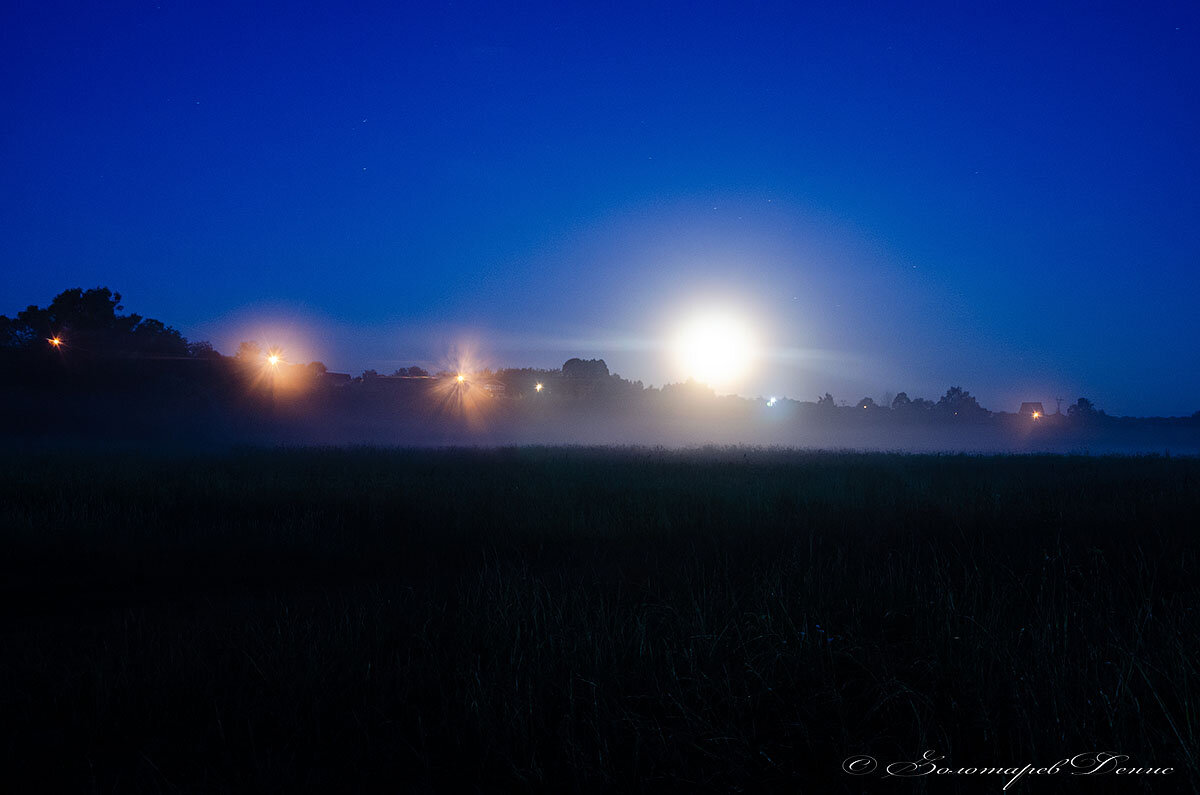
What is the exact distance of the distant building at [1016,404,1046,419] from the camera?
112m

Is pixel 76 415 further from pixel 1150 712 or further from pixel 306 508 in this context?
pixel 1150 712

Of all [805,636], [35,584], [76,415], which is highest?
[76,415]

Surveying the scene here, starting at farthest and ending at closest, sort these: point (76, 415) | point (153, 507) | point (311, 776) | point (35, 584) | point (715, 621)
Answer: point (76, 415) < point (153, 507) < point (35, 584) < point (715, 621) < point (311, 776)

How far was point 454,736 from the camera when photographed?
9.56ft

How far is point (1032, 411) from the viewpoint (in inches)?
4528

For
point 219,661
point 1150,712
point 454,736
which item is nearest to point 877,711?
point 1150,712

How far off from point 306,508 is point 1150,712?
35.5ft

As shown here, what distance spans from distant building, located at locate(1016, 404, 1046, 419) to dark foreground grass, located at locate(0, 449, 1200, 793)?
429 feet

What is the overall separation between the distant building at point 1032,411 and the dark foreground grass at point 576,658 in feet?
429

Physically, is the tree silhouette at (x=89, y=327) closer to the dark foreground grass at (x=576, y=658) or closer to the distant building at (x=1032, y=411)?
→ the dark foreground grass at (x=576, y=658)

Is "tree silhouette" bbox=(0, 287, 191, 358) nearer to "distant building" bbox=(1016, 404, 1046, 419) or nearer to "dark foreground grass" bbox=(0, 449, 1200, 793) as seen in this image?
"dark foreground grass" bbox=(0, 449, 1200, 793)

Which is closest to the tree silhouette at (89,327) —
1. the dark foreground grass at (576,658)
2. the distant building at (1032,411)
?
the dark foreground grass at (576,658)

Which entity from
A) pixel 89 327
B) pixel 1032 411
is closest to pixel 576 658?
pixel 89 327

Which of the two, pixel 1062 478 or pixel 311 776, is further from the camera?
pixel 1062 478
